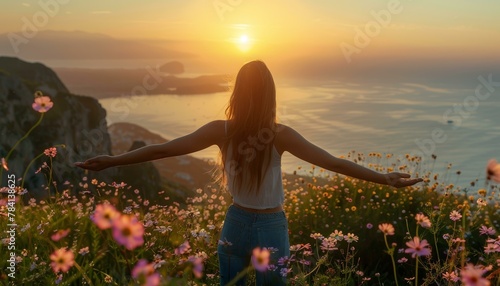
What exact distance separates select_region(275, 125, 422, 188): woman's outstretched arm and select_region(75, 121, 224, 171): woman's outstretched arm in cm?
47

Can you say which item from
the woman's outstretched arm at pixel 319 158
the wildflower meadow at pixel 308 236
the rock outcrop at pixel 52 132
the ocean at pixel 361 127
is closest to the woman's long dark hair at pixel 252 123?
the woman's outstretched arm at pixel 319 158

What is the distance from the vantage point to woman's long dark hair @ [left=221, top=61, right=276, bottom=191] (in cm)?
375

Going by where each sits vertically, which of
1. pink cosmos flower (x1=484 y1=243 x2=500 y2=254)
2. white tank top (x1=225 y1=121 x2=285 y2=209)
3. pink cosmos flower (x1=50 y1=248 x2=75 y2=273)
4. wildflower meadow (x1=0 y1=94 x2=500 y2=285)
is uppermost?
white tank top (x1=225 y1=121 x2=285 y2=209)

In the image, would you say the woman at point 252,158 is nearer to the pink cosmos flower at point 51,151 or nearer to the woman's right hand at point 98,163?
the woman's right hand at point 98,163

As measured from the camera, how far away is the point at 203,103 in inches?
4058

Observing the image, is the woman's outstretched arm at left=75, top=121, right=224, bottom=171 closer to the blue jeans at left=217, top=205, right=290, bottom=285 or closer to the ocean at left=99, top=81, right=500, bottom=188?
Result: the blue jeans at left=217, top=205, right=290, bottom=285

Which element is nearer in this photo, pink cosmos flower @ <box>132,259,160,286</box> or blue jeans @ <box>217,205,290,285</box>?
pink cosmos flower @ <box>132,259,160,286</box>

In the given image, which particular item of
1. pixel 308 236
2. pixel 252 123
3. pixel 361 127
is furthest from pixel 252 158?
pixel 361 127

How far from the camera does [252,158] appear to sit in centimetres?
381

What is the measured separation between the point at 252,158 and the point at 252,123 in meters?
0.26

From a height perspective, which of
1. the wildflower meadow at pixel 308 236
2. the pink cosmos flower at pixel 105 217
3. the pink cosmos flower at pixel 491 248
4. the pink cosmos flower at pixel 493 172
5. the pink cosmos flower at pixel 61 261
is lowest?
the wildflower meadow at pixel 308 236

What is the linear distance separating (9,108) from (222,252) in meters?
16.4

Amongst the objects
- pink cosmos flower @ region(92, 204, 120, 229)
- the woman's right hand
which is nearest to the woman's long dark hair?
the woman's right hand

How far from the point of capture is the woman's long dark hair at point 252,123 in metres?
3.75
